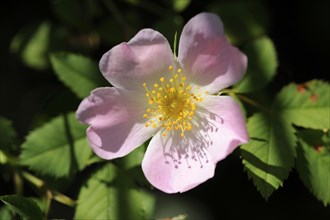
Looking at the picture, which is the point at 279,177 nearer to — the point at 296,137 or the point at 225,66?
the point at 296,137

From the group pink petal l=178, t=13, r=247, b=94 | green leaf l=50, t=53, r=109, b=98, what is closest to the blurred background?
green leaf l=50, t=53, r=109, b=98

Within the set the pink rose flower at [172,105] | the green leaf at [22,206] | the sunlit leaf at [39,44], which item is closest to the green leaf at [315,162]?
the pink rose flower at [172,105]

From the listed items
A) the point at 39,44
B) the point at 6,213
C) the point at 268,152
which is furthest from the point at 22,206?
the point at 39,44

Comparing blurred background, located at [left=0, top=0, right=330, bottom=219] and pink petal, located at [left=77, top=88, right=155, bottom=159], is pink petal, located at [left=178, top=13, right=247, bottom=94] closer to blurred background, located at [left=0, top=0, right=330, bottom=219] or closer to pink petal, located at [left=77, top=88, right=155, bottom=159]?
pink petal, located at [left=77, top=88, right=155, bottom=159]

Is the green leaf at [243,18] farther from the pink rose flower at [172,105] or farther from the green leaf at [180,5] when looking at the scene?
the pink rose flower at [172,105]

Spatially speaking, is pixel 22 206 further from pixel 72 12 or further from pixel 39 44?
pixel 39 44
